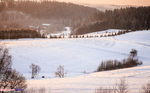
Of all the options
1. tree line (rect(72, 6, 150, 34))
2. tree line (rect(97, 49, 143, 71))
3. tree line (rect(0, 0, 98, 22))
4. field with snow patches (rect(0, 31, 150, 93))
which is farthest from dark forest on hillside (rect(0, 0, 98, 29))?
tree line (rect(97, 49, 143, 71))

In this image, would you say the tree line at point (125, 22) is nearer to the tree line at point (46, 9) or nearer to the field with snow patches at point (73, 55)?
the field with snow patches at point (73, 55)

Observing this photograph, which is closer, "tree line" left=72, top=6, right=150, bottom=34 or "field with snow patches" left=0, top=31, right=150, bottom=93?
"field with snow patches" left=0, top=31, right=150, bottom=93

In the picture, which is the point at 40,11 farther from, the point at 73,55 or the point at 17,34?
the point at 73,55

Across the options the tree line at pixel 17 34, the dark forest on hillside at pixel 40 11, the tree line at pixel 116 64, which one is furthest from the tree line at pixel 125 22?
the tree line at pixel 116 64

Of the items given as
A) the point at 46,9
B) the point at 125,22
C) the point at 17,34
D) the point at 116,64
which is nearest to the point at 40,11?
the point at 46,9

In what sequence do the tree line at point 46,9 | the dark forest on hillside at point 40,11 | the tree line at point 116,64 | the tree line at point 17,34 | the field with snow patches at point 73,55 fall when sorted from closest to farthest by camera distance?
the field with snow patches at point 73,55, the tree line at point 116,64, the tree line at point 17,34, the dark forest on hillside at point 40,11, the tree line at point 46,9

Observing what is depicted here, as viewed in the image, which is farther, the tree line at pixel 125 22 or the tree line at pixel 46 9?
the tree line at pixel 46 9

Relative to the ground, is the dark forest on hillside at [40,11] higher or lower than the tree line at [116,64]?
higher

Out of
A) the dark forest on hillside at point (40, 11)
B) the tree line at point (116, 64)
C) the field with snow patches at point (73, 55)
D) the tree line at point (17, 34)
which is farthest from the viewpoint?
the dark forest on hillside at point (40, 11)

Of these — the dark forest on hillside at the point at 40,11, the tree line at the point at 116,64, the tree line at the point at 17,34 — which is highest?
the dark forest on hillside at the point at 40,11

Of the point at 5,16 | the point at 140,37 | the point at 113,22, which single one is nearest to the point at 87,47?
the point at 140,37

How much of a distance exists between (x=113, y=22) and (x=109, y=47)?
50332 mm

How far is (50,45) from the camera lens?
44.5 meters

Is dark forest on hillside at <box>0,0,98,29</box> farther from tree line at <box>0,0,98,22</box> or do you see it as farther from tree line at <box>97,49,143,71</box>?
tree line at <box>97,49,143,71</box>
